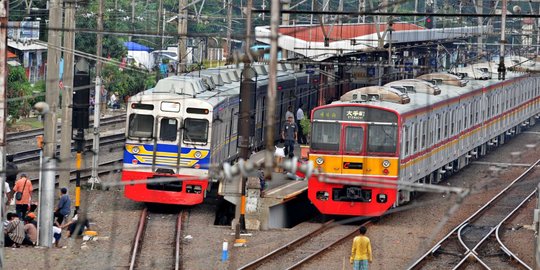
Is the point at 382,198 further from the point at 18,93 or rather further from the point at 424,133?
the point at 18,93

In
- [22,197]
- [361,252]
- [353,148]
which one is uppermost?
[353,148]

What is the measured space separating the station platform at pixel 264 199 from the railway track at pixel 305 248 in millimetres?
937

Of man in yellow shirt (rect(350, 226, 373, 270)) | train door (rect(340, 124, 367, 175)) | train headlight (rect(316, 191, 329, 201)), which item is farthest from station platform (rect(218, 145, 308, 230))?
man in yellow shirt (rect(350, 226, 373, 270))

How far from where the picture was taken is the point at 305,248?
17.8 m

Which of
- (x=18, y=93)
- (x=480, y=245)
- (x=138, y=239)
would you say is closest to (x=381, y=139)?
(x=480, y=245)

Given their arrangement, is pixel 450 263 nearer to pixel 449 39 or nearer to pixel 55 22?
pixel 55 22

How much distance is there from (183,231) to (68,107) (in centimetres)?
286

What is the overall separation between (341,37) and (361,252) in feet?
47.0

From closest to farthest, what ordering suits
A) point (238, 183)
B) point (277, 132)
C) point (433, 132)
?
point (238, 183) → point (433, 132) → point (277, 132)

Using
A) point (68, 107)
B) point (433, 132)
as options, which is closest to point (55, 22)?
A: point (68, 107)

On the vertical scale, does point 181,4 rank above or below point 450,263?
above

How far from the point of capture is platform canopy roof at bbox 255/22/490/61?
23891mm

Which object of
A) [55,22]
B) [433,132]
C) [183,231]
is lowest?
[183,231]

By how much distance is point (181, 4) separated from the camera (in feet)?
93.8
